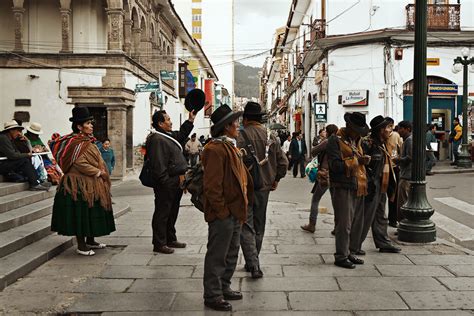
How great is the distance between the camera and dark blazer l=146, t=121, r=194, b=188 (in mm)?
6723

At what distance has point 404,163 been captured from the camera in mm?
8141

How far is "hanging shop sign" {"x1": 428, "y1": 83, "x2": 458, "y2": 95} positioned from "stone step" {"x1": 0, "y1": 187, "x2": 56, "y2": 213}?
17.3m

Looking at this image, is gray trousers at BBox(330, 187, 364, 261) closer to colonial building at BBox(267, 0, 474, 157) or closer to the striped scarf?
the striped scarf

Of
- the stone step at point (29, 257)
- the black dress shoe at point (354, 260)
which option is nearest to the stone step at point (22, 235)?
the stone step at point (29, 257)

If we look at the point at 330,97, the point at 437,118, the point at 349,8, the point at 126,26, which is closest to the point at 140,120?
the point at 126,26

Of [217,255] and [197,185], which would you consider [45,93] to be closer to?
[197,185]

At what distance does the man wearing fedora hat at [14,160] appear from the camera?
9.26 m

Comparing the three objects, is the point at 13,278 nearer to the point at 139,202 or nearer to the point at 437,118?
the point at 139,202

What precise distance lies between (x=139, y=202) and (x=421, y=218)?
23.1 feet

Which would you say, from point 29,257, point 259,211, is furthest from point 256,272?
point 29,257

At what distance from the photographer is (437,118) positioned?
2283 cm

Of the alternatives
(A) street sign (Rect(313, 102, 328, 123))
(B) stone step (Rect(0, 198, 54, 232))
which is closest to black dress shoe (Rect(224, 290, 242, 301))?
(B) stone step (Rect(0, 198, 54, 232))

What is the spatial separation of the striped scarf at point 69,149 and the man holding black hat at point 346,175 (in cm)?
301

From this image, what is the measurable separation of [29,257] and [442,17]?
20361 millimetres
